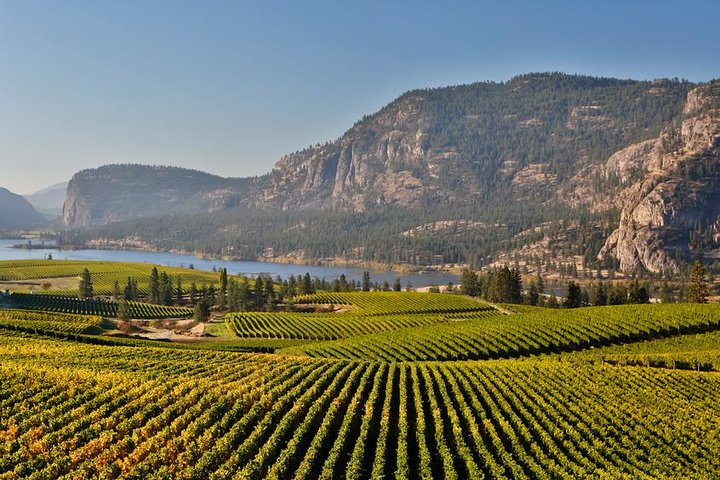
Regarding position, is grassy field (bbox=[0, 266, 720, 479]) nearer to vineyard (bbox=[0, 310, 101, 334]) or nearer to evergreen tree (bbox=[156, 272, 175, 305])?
vineyard (bbox=[0, 310, 101, 334])

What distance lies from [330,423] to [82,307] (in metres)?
97.1

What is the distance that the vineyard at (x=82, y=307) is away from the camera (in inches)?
4141

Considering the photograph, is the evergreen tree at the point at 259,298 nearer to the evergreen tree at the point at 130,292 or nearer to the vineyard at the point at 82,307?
the vineyard at the point at 82,307

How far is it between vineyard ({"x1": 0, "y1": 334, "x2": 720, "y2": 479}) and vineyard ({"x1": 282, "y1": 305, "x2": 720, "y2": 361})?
19262mm

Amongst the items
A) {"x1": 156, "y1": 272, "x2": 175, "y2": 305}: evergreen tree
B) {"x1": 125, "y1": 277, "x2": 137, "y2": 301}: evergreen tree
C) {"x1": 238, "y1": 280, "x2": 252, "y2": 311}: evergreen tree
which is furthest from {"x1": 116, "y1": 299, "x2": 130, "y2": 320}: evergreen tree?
{"x1": 238, "y1": 280, "x2": 252, "y2": 311}: evergreen tree

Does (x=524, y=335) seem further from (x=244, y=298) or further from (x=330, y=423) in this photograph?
(x=244, y=298)

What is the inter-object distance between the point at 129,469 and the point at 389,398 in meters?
18.6

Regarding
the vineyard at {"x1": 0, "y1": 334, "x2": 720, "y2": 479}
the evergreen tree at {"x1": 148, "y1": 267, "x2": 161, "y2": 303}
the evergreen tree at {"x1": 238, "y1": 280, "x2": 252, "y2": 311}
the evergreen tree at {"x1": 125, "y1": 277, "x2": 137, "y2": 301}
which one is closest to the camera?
the vineyard at {"x1": 0, "y1": 334, "x2": 720, "y2": 479}

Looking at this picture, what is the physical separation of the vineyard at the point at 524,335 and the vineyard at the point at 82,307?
55.5 metres

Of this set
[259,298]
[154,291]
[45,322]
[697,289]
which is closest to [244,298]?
[259,298]

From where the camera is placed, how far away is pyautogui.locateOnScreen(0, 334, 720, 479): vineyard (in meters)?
25.7

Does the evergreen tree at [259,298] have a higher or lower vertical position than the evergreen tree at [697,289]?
lower

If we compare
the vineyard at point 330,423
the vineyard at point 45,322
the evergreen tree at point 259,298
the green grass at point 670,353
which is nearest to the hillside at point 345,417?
the vineyard at point 330,423

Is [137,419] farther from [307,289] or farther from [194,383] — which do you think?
[307,289]
